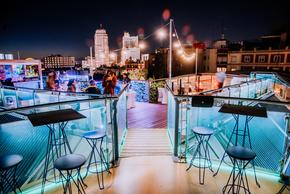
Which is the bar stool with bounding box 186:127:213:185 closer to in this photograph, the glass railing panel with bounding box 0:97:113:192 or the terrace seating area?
the terrace seating area

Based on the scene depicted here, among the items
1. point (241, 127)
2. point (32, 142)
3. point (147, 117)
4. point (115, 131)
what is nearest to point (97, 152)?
point (115, 131)

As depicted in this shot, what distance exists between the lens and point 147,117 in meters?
7.75

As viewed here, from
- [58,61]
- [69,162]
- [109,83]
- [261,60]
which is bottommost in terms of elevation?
[69,162]

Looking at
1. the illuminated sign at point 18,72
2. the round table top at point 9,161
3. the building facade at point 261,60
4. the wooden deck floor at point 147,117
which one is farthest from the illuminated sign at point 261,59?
the round table top at point 9,161

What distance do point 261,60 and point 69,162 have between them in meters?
39.3

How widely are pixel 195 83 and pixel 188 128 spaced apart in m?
11.1

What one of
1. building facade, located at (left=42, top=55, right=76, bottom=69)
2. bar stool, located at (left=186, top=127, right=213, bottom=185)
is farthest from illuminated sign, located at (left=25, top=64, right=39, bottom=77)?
building facade, located at (left=42, top=55, right=76, bottom=69)

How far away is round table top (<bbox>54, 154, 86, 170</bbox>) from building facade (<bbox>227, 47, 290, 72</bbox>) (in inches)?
1477

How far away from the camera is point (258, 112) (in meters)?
3.16

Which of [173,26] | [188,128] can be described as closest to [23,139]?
[188,128]

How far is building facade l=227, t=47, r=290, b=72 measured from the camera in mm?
32438

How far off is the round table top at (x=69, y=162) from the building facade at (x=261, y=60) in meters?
37.5

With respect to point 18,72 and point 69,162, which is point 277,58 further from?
point 69,162

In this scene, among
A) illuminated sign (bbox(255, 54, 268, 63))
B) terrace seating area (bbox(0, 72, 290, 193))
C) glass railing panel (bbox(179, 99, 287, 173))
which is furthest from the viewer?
illuminated sign (bbox(255, 54, 268, 63))
